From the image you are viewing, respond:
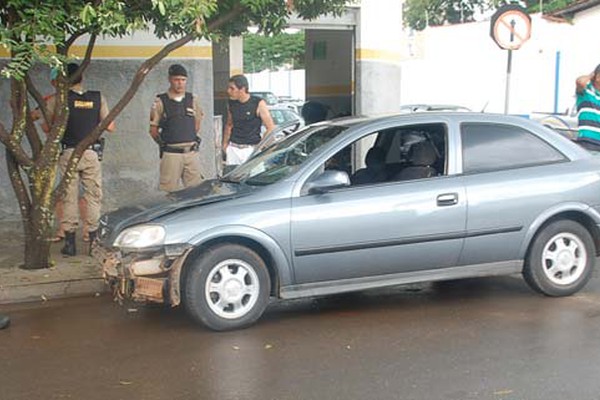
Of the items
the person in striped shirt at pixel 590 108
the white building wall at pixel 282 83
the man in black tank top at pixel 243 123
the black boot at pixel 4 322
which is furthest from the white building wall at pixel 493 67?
the black boot at pixel 4 322

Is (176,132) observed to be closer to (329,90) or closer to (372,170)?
(372,170)

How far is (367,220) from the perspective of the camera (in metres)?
5.97

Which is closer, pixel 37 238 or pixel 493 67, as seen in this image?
pixel 37 238

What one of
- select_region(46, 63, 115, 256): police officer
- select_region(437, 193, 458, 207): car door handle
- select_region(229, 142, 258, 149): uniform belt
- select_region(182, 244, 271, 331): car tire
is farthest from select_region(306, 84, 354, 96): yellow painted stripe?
select_region(182, 244, 271, 331): car tire

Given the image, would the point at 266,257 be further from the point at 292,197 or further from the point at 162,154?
the point at 162,154

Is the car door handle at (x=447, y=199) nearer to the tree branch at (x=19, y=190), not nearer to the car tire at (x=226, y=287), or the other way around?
the car tire at (x=226, y=287)

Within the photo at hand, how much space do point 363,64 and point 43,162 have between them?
6.19 m

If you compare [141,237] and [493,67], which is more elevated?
[493,67]

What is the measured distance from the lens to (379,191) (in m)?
6.09

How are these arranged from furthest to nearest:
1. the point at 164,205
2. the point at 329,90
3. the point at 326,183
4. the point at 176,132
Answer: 1. the point at 329,90
2. the point at 176,132
3. the point at 164,205
4. the point at 326,183

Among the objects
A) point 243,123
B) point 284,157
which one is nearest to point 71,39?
point 284,157

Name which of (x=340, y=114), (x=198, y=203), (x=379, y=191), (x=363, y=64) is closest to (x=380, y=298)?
(x=379, y=191)

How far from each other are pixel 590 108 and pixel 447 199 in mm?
3423

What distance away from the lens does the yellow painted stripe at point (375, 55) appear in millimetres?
12344
